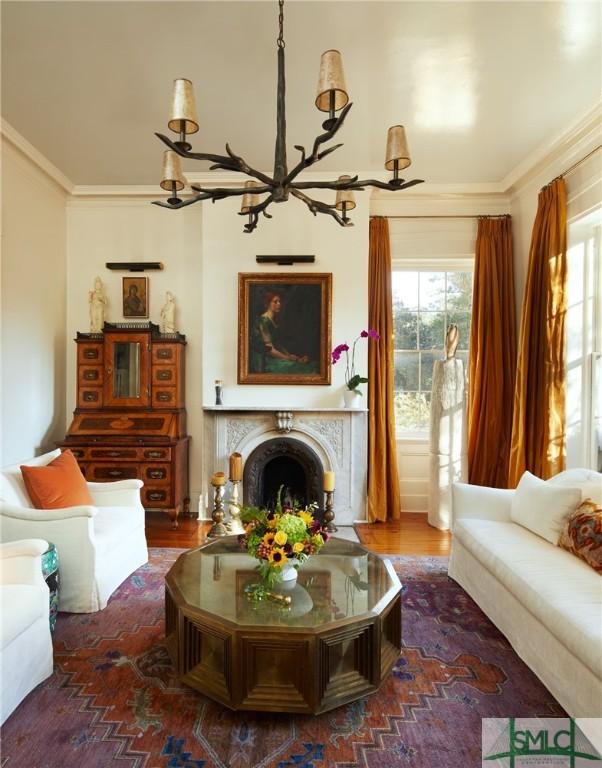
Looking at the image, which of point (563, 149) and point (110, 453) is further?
point (110, 453)

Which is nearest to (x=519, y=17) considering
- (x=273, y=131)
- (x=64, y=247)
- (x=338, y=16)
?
(x=338, y=16)

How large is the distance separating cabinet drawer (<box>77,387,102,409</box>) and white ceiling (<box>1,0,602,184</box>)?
→ 218 cm

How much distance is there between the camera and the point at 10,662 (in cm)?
175

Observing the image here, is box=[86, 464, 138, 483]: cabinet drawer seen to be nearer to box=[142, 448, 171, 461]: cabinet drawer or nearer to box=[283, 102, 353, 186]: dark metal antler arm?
box=[142, 448, 171, 461]: cabinet drawer

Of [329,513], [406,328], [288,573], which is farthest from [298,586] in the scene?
[406,328]

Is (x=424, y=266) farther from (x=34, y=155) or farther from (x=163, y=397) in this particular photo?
(x=34, y=155)

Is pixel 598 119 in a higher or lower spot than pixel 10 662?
higher

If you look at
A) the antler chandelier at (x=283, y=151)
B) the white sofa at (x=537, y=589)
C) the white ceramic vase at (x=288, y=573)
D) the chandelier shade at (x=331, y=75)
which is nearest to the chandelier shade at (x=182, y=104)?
the antler chandelier at (x=283, y=151)

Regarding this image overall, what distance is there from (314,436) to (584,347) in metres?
2.48

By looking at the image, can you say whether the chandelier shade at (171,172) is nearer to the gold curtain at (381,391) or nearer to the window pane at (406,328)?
the gold curtain at (381,391)

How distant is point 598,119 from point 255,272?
10.0 ft

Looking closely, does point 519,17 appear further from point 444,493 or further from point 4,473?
point 4,473

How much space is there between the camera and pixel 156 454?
4070 mm

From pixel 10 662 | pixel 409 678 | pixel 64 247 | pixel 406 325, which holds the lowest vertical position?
pixel 409 678
